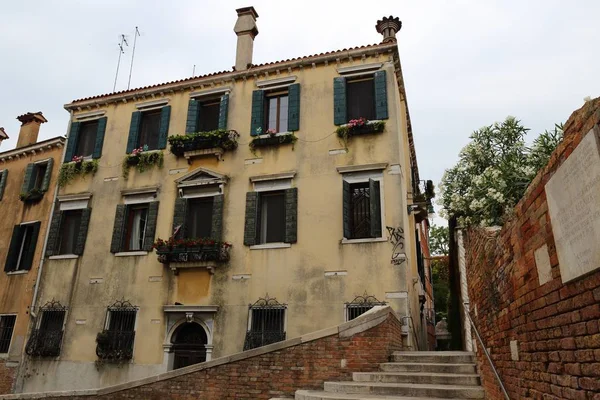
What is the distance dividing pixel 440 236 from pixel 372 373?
27215mm

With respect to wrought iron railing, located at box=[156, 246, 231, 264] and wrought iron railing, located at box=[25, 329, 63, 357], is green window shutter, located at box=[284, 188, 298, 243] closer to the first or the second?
wrought iron railing, located at box=[156, 246, 231, 264]

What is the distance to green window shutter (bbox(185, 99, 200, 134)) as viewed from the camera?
44.4 feet

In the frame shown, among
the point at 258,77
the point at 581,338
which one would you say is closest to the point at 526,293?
the point at 581,338

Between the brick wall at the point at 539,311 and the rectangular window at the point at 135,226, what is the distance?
10652 millimetres

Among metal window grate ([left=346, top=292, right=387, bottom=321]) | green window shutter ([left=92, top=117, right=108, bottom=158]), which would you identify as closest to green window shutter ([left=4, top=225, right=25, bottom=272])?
green window shutter ([left=92, top=117, right=108, bottom=158])

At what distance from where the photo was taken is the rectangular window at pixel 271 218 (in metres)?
11.8

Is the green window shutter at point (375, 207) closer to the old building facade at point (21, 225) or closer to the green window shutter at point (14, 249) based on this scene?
the old building facade at point (21, 225)

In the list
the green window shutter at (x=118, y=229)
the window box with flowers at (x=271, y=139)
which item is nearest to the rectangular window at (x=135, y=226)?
the green window shutter at (x=118, y=229)

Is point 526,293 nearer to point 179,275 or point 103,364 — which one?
point 179,275

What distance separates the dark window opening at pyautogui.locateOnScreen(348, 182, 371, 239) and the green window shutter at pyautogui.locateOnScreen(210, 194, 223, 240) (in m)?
3.74

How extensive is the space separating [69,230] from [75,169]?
82.9 inches

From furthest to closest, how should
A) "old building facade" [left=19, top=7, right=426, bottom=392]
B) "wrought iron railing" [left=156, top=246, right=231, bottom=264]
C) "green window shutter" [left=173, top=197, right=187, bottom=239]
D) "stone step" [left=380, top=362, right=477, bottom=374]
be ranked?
"green window shutter" [left=173, top=197, right=187, bottom=239]
"wrought iron railing" [left=156, top=246, right=231, bottom=264]
"old building facade" [left=19, top=7, right=426, bottom=392]
"stone step" [left=380, top=362, right=477, bottom=374]

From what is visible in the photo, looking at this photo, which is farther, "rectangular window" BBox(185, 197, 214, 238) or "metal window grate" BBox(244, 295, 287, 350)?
"rectangular window" BBox(185, 197, 214, 238)

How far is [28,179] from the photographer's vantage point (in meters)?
15.9
